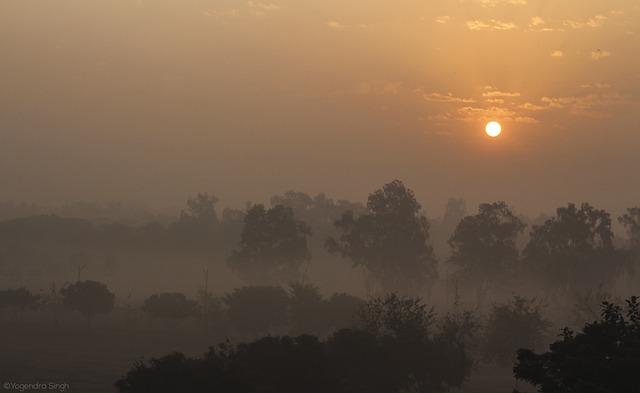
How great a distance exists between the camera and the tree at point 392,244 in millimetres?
155750

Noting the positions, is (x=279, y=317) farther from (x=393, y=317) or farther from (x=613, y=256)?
(x=613, y=256)

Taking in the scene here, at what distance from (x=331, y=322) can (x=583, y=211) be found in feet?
209

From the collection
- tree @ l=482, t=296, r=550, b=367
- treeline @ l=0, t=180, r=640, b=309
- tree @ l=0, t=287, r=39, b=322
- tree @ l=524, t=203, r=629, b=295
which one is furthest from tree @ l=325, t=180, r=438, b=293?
tree @ l=482, t=296, r=550, b=367

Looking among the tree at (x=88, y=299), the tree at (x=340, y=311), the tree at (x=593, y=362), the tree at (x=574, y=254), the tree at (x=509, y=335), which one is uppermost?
the tree at (x=574, y=254)

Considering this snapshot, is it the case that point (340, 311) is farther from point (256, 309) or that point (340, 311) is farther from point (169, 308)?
point (169, 308)

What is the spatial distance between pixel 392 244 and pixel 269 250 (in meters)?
22.8

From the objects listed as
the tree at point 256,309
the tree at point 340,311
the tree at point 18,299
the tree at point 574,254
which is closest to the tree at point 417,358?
the tree at point 340,311

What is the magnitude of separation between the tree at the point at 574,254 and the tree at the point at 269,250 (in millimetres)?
42155

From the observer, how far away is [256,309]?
113 metres

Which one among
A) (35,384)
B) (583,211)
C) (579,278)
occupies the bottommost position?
(35,384)

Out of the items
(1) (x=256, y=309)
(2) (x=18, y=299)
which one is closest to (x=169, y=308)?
(1) (x=256, y=309)

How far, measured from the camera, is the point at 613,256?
14950 centimetres

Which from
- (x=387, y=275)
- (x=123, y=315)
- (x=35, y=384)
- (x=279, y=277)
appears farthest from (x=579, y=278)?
(x=35, y=384)

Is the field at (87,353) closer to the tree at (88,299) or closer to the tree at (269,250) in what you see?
the tree at (88,299)
